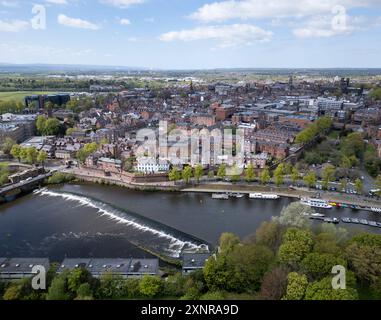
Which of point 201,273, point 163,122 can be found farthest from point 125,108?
point 201,273

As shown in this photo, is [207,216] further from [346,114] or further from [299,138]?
[346,114]

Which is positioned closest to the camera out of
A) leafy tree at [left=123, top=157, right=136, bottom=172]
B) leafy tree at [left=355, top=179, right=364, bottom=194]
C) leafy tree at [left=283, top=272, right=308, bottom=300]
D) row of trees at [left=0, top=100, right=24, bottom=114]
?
leafy tree at [left=283, top=272, right=308, bottom=300]

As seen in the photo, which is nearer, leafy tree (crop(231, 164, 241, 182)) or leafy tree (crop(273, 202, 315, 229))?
leafy tree (crop(273, 202, 315, 229))

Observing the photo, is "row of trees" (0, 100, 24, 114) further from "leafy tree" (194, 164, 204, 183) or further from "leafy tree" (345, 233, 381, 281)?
"leafy tree" (345, 233, 381, 281)

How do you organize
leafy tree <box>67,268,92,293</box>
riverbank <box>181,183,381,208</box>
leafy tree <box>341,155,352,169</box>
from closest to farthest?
leafy tree <box>67,268,92,293</box>, riverbank <box>181,183,381,208</box>, leafy tree <box>341,155,352,169</box>

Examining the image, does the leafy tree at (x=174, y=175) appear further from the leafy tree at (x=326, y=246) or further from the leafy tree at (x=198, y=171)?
the leafy tree at (x=326, y=246)

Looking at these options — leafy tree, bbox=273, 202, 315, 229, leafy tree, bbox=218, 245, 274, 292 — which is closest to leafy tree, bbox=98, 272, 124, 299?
leafy tree, bbox=218, 245, 274, 292

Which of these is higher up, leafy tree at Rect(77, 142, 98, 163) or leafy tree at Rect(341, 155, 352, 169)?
leafy tree at Rect(77, 142, 98, 163)
